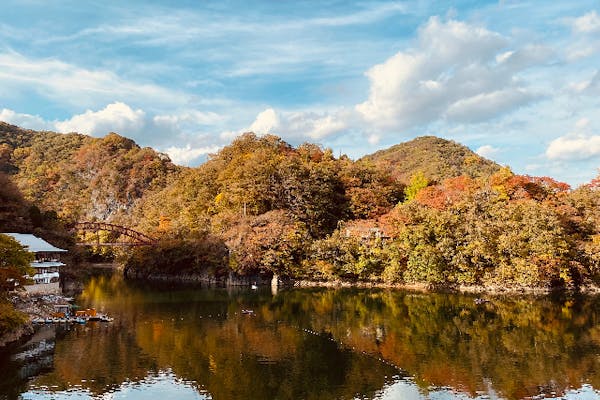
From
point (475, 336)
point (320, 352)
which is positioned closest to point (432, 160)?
point (475, 336)

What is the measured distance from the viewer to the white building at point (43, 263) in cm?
3491

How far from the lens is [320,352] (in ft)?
80.9

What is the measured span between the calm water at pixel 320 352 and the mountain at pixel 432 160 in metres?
42.5

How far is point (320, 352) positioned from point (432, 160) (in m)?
Result: 82.7

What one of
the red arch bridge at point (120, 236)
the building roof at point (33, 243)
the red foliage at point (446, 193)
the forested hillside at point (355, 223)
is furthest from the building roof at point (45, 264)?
the red foliage at point (446, 193)

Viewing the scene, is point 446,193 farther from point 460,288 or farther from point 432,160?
point 432,160

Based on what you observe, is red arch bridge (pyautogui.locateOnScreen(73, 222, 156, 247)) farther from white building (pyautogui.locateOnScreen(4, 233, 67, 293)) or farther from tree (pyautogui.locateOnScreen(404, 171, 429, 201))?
tree (pyautogui.locateOnScreen(404, 171, 429, 201))

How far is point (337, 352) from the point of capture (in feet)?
80.6

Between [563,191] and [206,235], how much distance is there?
3907 cm

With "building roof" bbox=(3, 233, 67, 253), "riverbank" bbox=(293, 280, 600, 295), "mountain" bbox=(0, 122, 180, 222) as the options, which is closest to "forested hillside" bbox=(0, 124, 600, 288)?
"riverbank" bbox=(293, 280, 600, 295)

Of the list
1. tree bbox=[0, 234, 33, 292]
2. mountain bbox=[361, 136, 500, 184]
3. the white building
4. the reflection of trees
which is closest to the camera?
the reflection of trees

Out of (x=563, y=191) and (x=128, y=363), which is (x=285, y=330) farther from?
(x=563, y=191)

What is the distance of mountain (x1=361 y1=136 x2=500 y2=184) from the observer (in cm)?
8781

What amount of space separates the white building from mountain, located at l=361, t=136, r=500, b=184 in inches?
1920
